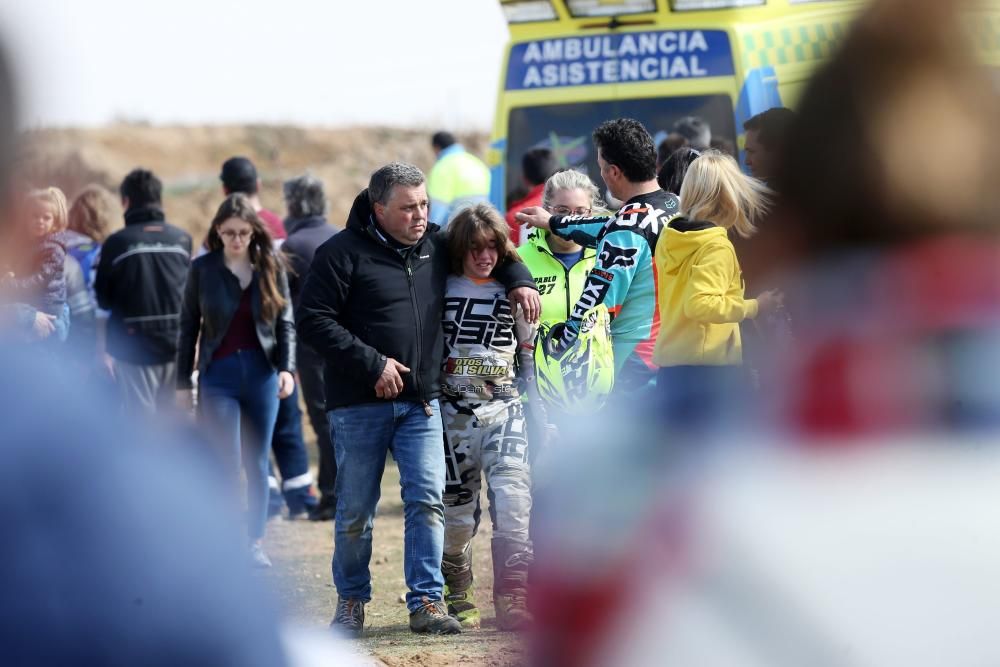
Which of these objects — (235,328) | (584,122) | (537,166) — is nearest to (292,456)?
(235,328)

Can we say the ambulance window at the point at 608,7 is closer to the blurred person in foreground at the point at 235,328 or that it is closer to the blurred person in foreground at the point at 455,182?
the blurred person in foreground at the point at 455,182

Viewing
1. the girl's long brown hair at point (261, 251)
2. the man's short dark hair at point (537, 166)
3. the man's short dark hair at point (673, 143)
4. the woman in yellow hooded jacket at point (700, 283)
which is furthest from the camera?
the man's short dark hair at point (537, 166)

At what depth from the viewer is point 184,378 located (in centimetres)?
762

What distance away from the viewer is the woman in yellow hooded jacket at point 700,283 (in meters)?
5.29

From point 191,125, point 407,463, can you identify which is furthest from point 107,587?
point 191,125

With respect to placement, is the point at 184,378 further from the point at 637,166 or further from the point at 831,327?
the point at 831,327

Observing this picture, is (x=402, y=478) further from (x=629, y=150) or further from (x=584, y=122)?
(x=584, y=122)

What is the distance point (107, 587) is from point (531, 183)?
22.2ft

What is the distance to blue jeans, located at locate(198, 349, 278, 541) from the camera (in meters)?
7.59

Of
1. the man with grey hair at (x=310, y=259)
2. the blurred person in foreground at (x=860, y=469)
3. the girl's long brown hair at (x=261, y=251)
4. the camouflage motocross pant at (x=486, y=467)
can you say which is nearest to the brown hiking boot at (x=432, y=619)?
the camouflage motocross pant at (x=486, y=467)

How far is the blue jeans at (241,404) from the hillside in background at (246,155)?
29746 mm

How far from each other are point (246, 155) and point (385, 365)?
137 feet

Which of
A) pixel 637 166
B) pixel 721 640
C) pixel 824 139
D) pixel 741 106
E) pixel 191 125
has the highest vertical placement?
pixel 191 125

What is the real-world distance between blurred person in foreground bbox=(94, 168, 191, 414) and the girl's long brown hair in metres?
1.39
